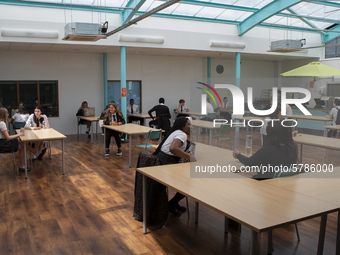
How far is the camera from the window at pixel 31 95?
11484 millimetres

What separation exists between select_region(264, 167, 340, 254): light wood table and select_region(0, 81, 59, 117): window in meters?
10.4

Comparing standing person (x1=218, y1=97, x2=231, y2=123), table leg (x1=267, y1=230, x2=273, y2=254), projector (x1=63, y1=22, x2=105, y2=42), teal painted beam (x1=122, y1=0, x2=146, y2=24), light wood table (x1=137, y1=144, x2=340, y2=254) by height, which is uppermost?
teal painted beam (x1=122, y1=0, x2=146, y2=24)

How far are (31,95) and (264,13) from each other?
813 centimetres

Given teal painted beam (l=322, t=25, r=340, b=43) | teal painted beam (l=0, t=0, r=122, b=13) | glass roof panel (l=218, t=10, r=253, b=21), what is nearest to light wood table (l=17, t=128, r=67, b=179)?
teal painted beam (l=0, t=0, r=122, b=13)

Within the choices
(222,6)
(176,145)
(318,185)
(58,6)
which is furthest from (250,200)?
(222,6)

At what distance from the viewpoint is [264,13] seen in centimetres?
1092

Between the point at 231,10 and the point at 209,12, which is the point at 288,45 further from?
the point at 209,12

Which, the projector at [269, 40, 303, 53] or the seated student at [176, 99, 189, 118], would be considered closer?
the projector at [269, 40, 303, 53]

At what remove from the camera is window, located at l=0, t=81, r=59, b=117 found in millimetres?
11484

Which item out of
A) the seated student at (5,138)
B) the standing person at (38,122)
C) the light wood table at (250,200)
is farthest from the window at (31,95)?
the light wood table at (250,200)

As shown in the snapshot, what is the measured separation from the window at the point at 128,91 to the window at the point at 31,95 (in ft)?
6.70

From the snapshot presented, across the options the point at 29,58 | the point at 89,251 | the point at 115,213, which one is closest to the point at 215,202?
the point at 89,251

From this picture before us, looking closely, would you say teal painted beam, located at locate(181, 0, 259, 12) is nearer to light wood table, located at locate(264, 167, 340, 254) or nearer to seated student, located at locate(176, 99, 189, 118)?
seated student, located at locate(176, 99, 189, 118)

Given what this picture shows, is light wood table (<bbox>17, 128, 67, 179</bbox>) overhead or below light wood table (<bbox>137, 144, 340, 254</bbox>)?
overhead
